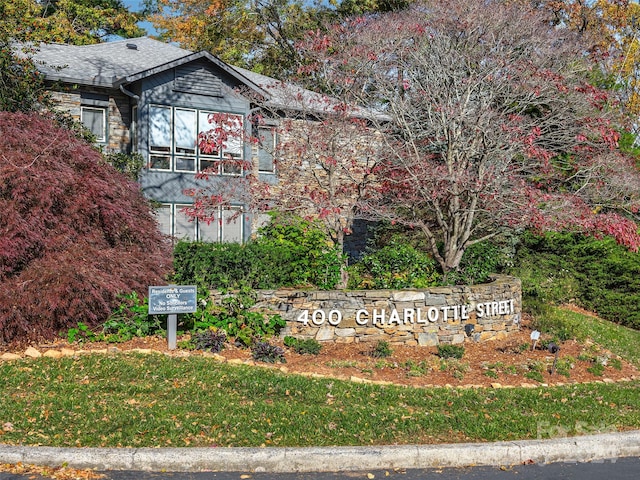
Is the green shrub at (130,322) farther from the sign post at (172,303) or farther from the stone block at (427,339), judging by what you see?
the stone block at (427,339)

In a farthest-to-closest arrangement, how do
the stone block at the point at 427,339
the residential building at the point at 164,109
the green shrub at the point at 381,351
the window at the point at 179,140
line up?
1. the window at the point at 179,140
2. the residential building at the point at 164,109
3. the stone block at the point at 427,339
4. the green shrub at the point at 381,351

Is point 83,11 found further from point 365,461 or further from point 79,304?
point 365,461

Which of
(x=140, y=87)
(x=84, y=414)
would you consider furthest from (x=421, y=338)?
(x=140, y=87)

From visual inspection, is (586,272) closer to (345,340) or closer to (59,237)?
(345,340)

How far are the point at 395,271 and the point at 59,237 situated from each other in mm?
5917

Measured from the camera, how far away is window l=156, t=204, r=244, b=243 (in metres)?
18.7

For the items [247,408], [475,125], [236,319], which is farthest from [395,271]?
[247,408]

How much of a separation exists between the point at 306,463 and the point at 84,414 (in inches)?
90.3

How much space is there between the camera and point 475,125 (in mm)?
13211

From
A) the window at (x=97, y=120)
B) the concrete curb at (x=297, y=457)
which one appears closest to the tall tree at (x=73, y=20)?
the window at (x=97, y=120)

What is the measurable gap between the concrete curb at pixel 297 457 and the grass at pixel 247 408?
7.7 inches

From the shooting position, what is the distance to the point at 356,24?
16.3m

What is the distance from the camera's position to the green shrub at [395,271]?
40.3 ft

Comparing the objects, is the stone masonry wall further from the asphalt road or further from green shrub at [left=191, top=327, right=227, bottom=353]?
the asphalt road
